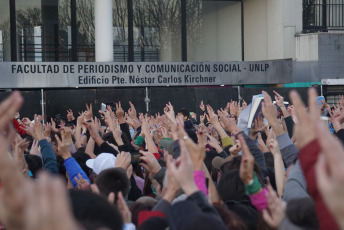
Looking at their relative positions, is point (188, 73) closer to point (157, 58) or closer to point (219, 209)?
point (157, 58)

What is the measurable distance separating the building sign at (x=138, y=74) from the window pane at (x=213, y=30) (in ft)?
19.4

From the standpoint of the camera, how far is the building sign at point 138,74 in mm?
20672

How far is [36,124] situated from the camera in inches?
259

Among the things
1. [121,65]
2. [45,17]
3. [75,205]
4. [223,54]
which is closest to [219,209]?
[75,205]

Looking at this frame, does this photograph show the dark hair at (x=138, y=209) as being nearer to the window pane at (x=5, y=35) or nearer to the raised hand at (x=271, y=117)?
the raised hand at (x=271, y=117)

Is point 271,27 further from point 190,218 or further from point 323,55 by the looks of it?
point 190,218

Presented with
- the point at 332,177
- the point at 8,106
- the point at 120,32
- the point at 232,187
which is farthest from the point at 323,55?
the point at 332,177

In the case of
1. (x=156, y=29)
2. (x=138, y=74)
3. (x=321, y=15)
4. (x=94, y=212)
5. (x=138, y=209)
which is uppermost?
(x=321, y=15)

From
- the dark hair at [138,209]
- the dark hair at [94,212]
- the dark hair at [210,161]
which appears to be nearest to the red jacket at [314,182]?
the dark hair at [94,212]

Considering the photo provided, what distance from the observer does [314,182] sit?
253 centimetres

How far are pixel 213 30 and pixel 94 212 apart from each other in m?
27.2

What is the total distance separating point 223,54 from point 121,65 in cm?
920

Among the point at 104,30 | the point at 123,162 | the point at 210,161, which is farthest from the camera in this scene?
the point at 104,30

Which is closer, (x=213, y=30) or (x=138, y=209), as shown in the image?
(x=138, y=209)
